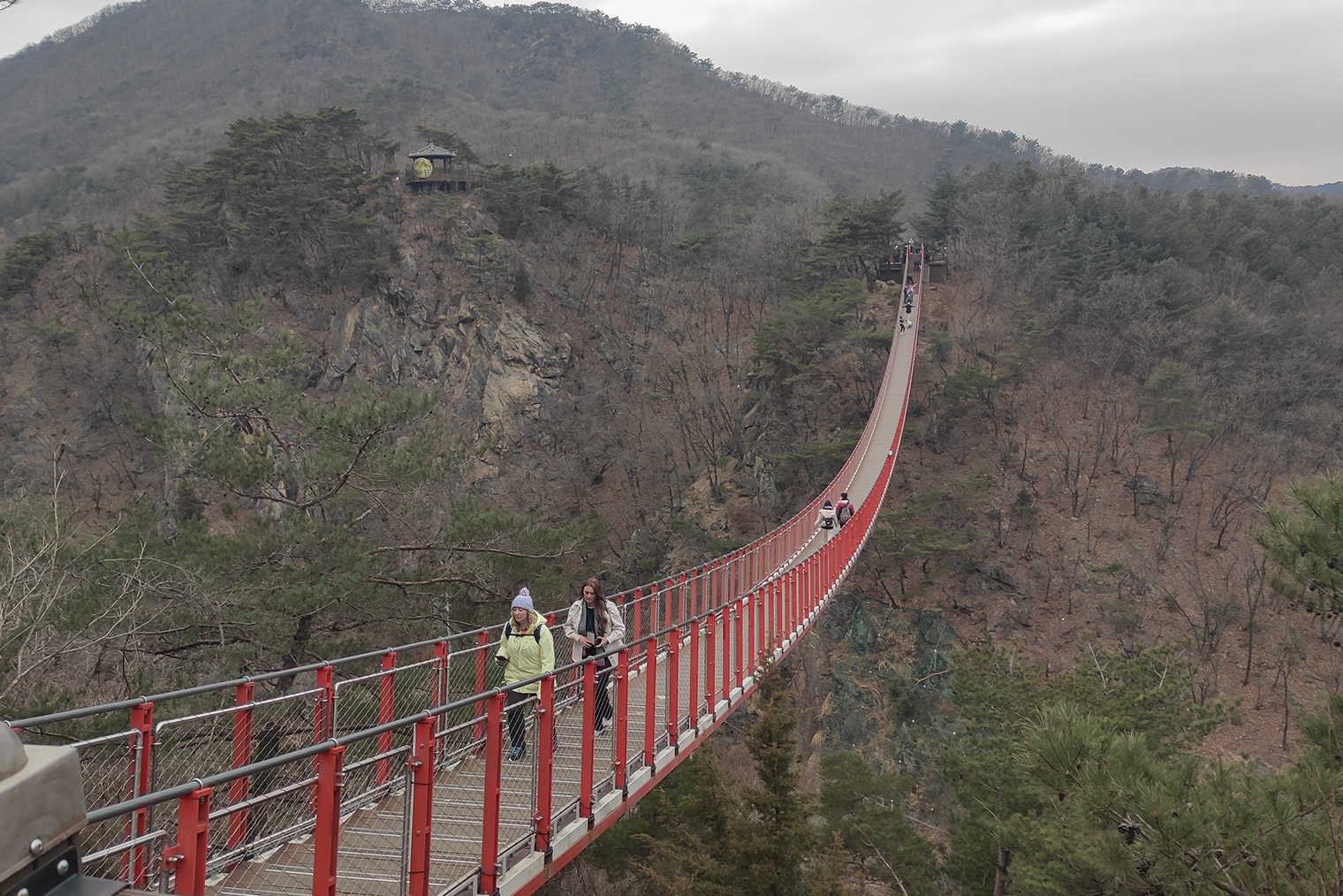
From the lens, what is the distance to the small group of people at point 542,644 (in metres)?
4.82

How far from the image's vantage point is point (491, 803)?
3.49 metres

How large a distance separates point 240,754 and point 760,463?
1990 cm

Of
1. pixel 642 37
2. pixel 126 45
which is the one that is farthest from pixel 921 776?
pixel 126 45

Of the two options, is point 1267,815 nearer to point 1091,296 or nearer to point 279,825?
point 279,825

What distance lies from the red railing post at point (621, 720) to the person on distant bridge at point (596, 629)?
55 cm

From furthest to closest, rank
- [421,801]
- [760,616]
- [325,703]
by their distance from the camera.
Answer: [760,616] < [325,703] < [421,801]

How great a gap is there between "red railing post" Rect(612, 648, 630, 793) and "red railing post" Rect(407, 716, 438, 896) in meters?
1.69

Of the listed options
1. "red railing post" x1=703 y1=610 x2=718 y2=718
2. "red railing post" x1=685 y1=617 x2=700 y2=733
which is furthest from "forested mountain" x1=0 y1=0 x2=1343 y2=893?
"red railing post" x1=685 y1=617 x2=700 y2=733

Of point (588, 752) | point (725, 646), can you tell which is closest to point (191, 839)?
point (588, 752)

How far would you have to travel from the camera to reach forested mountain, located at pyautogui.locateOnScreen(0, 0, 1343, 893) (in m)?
7.86

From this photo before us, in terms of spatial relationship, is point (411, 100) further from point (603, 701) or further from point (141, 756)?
point (141, 756)

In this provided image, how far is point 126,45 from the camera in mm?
85875

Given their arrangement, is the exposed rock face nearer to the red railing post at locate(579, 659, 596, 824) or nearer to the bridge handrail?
the bridge handrail

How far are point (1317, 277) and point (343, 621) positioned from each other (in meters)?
30.8
